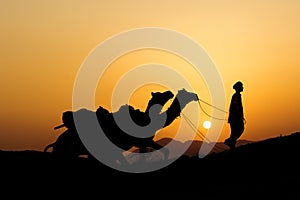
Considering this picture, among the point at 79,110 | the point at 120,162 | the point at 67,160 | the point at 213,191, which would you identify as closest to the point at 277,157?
the point at 213,191

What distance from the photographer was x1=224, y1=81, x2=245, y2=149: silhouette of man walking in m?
19.5

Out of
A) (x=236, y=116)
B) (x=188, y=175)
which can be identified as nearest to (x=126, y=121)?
(x=236, y=116)

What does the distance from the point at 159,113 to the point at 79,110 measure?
3.29m

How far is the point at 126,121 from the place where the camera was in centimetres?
2120

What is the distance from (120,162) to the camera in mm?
19438

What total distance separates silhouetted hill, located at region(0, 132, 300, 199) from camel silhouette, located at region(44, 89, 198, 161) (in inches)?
97.8

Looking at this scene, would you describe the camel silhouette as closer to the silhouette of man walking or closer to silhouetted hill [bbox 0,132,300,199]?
the silhouette of man walking

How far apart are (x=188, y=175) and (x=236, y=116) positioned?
4298 millimetres

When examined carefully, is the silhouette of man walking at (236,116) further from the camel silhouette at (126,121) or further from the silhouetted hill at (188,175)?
the camel silhouette at (126,121)

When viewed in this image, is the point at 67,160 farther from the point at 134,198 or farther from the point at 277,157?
the point at 277,157

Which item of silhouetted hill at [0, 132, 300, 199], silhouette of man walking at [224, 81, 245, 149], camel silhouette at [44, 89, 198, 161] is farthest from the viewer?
camel silhouette at [44, 89, 198, 161]

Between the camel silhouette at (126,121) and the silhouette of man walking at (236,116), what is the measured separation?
7.57 feet

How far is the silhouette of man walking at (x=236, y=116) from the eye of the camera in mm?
19469

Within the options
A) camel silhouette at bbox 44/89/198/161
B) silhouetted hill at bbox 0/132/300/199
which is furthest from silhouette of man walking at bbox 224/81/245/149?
camel silhouette at bbox 44/89/198/161
